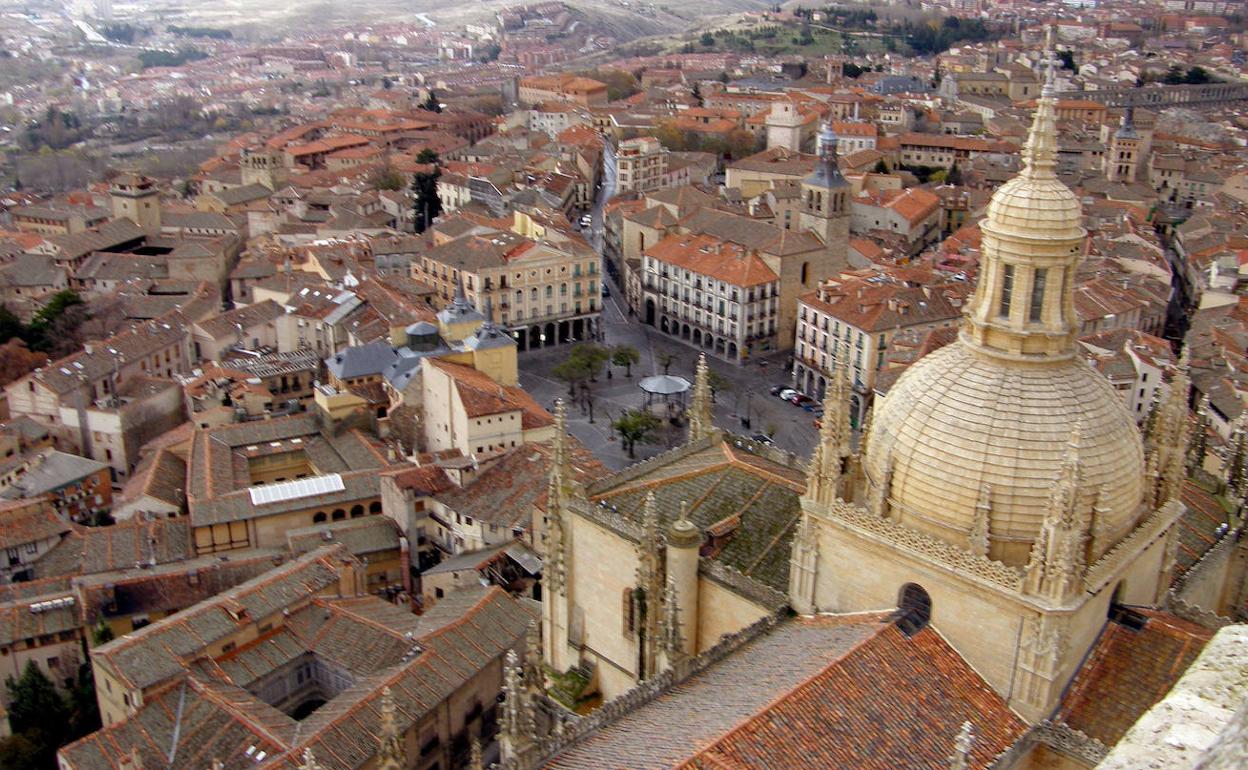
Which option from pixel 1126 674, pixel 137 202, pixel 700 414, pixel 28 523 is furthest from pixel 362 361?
pixel 137 202

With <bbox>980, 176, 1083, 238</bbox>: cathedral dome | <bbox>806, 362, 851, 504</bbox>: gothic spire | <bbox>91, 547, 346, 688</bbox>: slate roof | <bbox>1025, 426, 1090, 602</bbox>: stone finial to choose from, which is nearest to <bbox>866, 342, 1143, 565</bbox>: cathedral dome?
<bbox>1025, 426, 1090, 602</bbox>: stone finial

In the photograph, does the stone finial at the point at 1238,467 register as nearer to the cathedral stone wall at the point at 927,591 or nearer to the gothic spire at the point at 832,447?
the cathedral stone wall at the point at 927,591

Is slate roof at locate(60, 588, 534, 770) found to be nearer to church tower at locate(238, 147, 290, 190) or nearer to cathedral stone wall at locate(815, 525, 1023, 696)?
cathedral stone wall at locate(815, 525, 1023, 696)

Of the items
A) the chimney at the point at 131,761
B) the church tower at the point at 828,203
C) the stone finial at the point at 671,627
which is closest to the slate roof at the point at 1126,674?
the stone finial at the point at 671,627

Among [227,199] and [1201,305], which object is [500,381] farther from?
[227,199]

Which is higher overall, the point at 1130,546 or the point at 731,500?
the point at 1130,546

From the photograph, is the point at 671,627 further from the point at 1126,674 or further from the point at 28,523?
the point at 28,523
